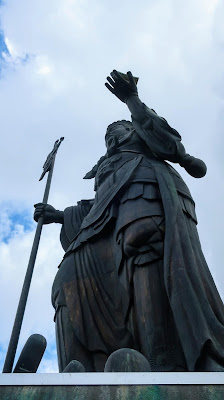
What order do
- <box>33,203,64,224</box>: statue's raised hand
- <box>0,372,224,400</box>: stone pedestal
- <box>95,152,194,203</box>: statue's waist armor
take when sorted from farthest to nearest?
<box>33,203,64,224</box>: statue's raised hand → <box>95,152,194,203</box>: statue's waist armor → <box>0,372,224,400</box>: stone pedestal

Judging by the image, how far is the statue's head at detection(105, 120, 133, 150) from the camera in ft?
22.9

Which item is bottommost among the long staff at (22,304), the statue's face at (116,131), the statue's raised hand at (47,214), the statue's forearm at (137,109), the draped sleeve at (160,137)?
the long staff at (22,304)

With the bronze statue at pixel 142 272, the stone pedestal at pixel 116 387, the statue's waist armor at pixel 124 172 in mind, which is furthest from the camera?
the statue's waist armor at pixel 124 172

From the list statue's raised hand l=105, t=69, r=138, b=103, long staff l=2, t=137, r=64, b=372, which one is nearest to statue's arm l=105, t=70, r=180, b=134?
statue's raised hand l=105, t=69, r=138, b=103

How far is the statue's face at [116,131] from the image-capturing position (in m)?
7.14

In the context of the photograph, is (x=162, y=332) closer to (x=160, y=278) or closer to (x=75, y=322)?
(x=160, y=278)

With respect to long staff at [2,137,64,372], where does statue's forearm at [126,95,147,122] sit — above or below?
above

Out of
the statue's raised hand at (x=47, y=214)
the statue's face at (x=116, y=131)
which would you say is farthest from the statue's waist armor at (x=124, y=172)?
the statue's raised hand at (x=47, y=214)

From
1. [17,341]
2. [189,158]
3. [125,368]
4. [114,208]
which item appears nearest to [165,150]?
[189,158]

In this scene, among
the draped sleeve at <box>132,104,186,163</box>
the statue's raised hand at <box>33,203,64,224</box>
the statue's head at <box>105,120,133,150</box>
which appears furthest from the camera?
the statue's head at <box>105,120,133,150</box>

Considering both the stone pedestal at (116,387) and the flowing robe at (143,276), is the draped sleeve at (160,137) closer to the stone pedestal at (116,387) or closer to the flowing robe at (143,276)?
the flowing robe at (143,276)

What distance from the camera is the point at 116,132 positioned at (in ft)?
24.2

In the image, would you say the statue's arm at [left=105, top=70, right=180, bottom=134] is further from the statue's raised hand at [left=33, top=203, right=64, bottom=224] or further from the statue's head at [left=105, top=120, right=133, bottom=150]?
the statue's raised hand at [left=33, top=203, right=64, bottom=224]

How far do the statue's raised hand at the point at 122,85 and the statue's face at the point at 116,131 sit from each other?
2.19 feet
